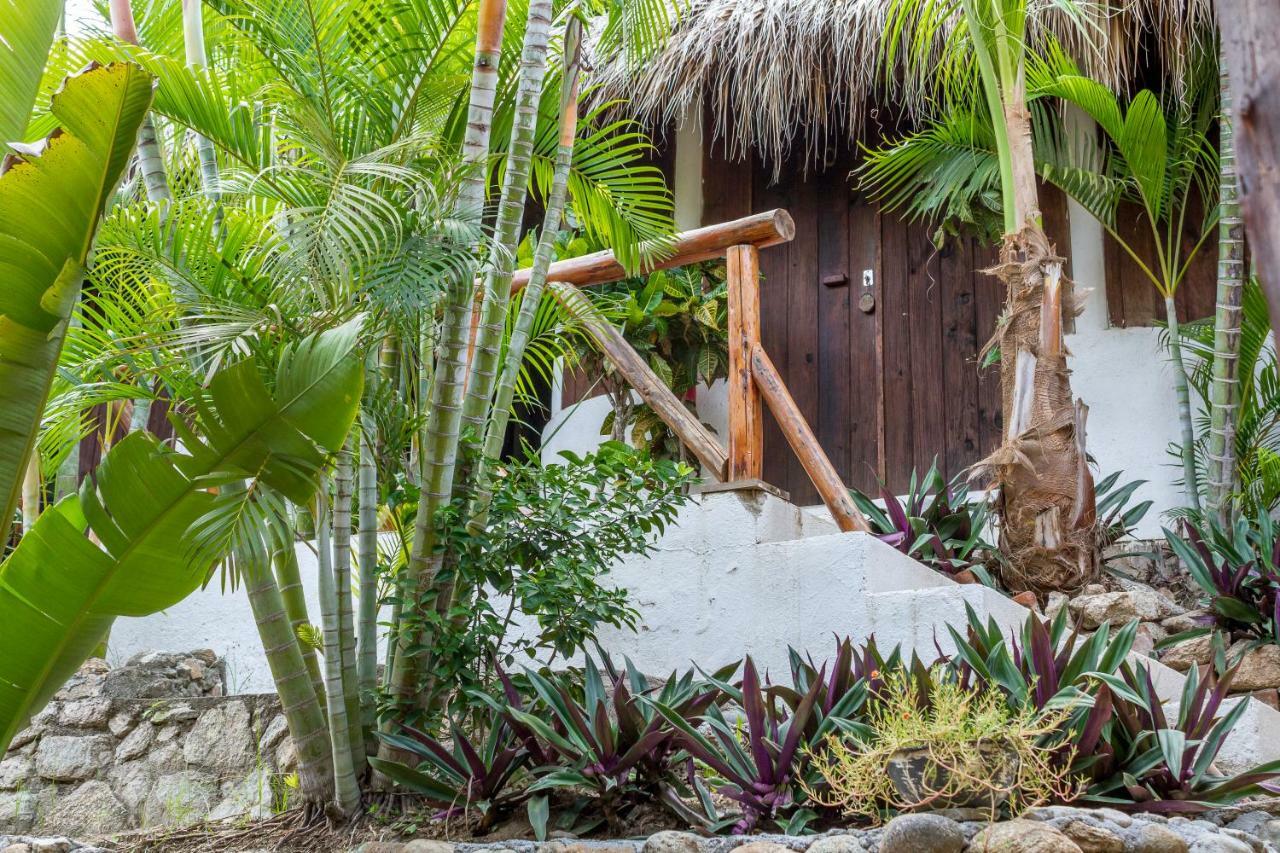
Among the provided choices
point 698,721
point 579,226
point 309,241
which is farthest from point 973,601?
point 579,226

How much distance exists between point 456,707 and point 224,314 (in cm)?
120

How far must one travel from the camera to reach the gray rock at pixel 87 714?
4.78m

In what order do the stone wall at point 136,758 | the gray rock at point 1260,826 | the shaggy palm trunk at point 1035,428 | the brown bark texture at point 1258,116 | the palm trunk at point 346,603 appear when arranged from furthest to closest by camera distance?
the shaggy palm trunk at point 1035,428 → the stone wall at point 136,758 → the palm trunk at point 346,603 → the gray rock at point 1260,826 → the brown bark texture at point 1258,116

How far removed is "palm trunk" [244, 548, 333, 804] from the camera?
131 inches

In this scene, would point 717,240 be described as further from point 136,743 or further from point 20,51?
point 136,743

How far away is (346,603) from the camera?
135 inches

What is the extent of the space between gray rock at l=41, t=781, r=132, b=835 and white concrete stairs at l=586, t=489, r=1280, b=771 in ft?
6.24

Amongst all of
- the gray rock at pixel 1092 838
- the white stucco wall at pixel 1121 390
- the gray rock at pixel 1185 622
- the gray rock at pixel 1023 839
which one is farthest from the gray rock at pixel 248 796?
the gray rock at pixel 1185 622

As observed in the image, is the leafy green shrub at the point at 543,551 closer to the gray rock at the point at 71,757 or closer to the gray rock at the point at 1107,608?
the gray rock at the point at 1107,608

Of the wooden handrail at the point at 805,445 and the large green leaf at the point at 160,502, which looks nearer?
the large green leaf at the point at 160,502

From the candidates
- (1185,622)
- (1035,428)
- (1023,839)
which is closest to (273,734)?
(1023,839)

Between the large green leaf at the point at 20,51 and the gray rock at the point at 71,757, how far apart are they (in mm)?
2684

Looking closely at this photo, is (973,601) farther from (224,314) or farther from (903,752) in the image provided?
(224,314)

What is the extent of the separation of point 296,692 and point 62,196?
1426 mm
